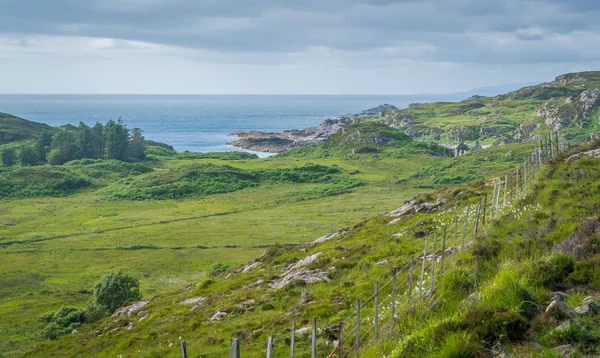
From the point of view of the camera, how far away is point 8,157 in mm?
189375

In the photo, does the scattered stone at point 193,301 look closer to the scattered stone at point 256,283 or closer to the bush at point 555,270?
the scattered stone at point 256,283

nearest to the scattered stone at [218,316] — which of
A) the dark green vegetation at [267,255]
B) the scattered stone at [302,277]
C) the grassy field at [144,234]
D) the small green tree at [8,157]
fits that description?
the dark green vegetation at [267,255]

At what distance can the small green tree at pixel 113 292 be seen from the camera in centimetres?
5578

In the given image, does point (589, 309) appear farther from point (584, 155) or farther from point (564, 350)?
point (584, 155)

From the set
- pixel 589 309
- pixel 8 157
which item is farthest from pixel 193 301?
pixel 8 157

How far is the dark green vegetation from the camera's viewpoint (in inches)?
586

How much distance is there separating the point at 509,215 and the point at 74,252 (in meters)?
80.5

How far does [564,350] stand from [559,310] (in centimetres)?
177

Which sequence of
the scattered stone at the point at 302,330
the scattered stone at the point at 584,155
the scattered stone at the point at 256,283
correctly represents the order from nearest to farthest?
the scattered stone at the point at 302,330 → the scattered stone at the point at 584,155 → the scattered stone at the point at 256,283

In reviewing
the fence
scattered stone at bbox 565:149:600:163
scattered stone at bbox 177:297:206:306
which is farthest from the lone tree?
scattered stone at bbox 565:149:600:163

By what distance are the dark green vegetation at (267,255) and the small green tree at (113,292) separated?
1.46 meters

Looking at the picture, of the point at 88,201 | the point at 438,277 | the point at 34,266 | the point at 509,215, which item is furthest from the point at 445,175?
the point at 438,277

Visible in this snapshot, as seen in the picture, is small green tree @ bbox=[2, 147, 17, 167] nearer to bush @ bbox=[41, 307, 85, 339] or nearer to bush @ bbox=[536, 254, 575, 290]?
bush @ bbox=[41, 307, 85, 339]

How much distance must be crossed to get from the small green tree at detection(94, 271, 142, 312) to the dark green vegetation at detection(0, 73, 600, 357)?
57.5 inches
